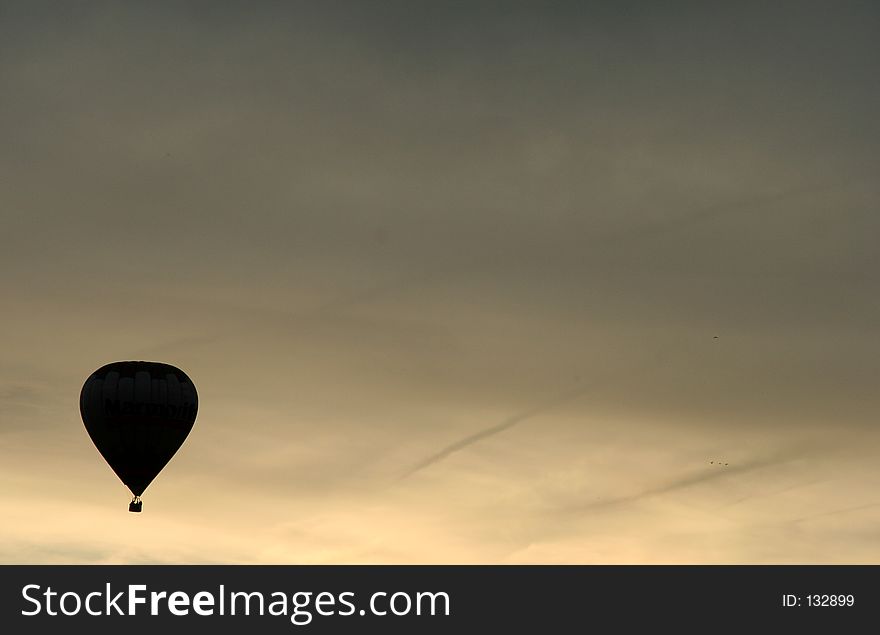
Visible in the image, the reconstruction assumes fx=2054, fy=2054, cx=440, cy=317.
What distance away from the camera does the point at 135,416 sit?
13350 cm

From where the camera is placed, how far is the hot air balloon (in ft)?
438

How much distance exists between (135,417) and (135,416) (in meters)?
0.07

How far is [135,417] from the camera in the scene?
134 m

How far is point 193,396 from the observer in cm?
13725

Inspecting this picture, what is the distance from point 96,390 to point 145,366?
3.58 meters

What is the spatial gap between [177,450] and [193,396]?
3.75 meters

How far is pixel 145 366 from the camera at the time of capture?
135 m

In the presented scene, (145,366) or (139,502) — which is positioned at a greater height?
(145,366)

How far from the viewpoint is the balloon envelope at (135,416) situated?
438ft

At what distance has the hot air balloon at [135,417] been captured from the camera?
438ft

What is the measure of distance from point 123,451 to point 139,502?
3539 millimetres

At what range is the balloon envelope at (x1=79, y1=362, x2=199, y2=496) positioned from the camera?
134 meters

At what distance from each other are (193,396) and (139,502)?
319 inches

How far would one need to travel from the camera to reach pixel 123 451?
134 meters
